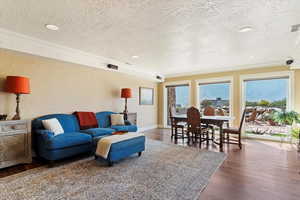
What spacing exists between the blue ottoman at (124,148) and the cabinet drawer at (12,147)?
133 centimetres

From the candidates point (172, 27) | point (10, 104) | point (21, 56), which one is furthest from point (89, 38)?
point (10, 104)

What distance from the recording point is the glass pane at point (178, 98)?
21.9ft

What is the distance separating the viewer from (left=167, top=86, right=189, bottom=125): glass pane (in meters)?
6.69

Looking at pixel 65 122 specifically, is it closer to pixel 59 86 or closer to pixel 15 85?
pixel 59 86

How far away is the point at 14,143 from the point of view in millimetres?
2713

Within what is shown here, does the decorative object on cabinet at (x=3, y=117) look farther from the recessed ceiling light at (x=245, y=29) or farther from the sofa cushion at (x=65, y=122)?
the recessed ceiling light at (x=245, y=29)

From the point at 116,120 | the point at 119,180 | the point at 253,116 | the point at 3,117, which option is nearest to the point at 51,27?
the point at 3,117

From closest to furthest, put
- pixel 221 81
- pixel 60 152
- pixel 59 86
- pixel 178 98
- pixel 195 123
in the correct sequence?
1. pixel 60 152
2. pixel 59 86
3. pixel 195 123
4. pixel 221 81
5. pixel 178 98

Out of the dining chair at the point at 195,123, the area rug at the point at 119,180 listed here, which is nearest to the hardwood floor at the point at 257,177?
the area rug at the point at 119,180

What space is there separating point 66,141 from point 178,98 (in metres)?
5.08

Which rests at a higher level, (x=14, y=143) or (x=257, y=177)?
(x=14, y=143)

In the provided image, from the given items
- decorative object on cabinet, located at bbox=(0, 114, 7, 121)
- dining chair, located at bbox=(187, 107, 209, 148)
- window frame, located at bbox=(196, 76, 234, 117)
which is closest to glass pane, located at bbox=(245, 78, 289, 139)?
window frame, located at bbox=(196, 76, 234, 117)

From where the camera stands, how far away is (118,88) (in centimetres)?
530

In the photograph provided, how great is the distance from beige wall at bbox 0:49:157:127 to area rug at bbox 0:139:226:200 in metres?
1.51
